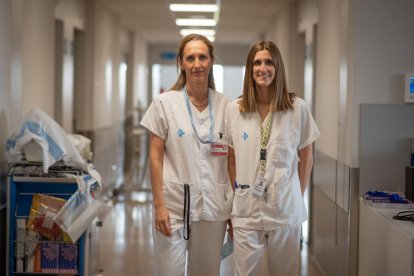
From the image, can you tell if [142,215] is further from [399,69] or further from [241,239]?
[241,239]

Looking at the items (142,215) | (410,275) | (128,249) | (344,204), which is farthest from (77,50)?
(410,275)

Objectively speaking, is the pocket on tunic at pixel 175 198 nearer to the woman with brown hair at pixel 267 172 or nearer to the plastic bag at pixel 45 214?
the woman with brown hair at pixel 267 172

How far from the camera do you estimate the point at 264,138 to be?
119 inches

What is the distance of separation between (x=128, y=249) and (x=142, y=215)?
1906 millimetres

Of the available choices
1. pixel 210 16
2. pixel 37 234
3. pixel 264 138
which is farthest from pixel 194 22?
pixel 264 138

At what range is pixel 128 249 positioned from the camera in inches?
244

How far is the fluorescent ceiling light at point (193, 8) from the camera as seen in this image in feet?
28.8

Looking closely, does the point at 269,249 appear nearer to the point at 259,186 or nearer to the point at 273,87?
the point at 259,186

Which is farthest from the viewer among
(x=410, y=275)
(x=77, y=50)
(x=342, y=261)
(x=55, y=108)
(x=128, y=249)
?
(x=77, y=50)

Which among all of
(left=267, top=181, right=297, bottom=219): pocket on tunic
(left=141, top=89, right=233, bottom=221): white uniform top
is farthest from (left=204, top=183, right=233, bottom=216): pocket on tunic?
(left=267, top=181, right=297, bottom=219): pocket on tunic

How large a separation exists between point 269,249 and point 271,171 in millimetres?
374

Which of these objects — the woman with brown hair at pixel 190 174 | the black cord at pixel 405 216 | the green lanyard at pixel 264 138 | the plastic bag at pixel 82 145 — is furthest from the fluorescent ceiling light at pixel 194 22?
→ the green lanyard at pixel 264 138

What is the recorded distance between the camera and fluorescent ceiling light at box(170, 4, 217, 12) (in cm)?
878

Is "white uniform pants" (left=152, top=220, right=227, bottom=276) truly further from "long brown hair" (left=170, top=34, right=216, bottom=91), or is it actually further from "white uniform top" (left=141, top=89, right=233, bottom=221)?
"long brown hair" (left=170, top=34, right=216, bottom=91)
